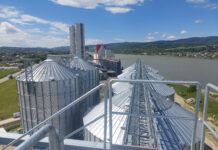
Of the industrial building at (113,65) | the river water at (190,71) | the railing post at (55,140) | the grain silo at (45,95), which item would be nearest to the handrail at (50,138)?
the railing post at (55,140)

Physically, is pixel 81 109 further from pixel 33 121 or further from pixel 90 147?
pixel 90 147

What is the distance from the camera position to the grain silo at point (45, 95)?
28.6 ft

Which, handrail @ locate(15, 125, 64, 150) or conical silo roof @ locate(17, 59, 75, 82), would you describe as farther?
conical silo roof @ locate(17, 59, 75, 82)

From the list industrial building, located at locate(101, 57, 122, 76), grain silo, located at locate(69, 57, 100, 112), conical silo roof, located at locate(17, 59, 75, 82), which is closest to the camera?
conical silo roof, located at locate(17, 59, 75, 82)

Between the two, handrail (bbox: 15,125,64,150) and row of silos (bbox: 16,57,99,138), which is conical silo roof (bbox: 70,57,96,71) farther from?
handrail (bbox: 15,125,64,150)

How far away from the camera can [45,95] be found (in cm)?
872

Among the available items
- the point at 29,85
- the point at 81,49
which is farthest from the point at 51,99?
the point at 81,49

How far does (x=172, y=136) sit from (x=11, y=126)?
56.4 feet

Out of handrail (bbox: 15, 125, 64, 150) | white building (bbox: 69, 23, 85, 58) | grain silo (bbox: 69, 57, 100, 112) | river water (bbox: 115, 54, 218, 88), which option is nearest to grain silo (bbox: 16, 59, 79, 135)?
grain silo (bbox: 69, 57, 100, 112)

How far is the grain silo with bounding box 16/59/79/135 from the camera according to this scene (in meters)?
8.70

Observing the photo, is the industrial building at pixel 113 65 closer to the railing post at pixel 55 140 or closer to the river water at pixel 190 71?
the river water at pixel 190 71

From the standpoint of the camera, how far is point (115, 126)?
22.4ft

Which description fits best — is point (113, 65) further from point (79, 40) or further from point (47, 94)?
point (47, 94)

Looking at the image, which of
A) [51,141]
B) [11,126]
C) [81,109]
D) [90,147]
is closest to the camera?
[51,141]
